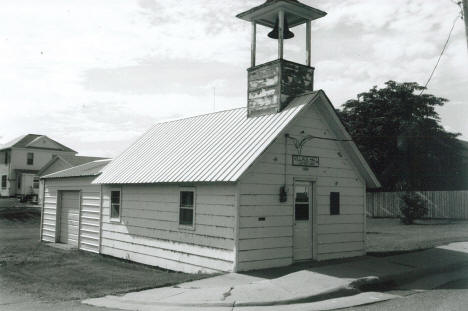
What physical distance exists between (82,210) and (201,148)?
749 cm

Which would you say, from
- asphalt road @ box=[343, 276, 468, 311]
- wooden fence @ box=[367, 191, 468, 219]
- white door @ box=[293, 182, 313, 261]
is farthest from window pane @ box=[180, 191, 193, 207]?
wooden fence @ box=[367, 191, 468, 219]

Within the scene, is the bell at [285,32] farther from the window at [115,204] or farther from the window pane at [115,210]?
the window pane at [115,210]

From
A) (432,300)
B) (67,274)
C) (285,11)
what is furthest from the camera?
(285,11)

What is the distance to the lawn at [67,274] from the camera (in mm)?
10344

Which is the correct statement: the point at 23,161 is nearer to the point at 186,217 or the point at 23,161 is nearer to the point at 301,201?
the point at 186,217

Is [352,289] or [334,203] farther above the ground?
[334,203]

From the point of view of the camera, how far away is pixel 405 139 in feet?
121

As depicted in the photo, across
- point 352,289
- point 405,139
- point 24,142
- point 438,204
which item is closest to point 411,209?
point 438,204

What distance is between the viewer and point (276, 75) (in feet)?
43.9

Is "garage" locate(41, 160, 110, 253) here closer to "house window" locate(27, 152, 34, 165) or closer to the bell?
the bell

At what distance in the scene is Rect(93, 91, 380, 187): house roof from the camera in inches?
469

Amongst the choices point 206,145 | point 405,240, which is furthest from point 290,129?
point 405,240

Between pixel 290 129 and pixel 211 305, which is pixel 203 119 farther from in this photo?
pixel 211 305

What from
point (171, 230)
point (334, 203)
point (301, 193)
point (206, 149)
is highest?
point (206, 149)
